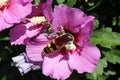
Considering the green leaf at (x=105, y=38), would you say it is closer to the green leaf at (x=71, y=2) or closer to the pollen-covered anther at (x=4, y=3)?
the green leaf at (x=71, y=2)

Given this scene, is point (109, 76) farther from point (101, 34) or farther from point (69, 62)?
point (69, 62)

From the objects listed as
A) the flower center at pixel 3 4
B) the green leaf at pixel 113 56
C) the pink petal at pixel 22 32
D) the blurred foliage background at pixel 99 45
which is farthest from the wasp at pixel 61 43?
the green leaf at pixel 113 56

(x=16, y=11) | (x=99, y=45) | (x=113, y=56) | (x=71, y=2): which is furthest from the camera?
(x=113, y=56)

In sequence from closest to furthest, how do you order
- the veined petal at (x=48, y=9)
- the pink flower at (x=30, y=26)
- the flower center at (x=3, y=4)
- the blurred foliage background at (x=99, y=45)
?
1. the veined petal at (x=48, y=9)
2. the pink flower at (x=30, y=26)
3. the flower center at (x=3, y=4)
4. the blurred foliage background at (x=99, y=45)

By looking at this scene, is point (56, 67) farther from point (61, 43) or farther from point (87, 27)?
point (87, 27)

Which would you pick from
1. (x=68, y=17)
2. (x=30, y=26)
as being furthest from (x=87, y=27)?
(x=30, y=26)

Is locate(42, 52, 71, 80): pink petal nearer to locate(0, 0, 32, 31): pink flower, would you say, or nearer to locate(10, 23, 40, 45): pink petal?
locate(10, 23, 40, 45): pink petal
